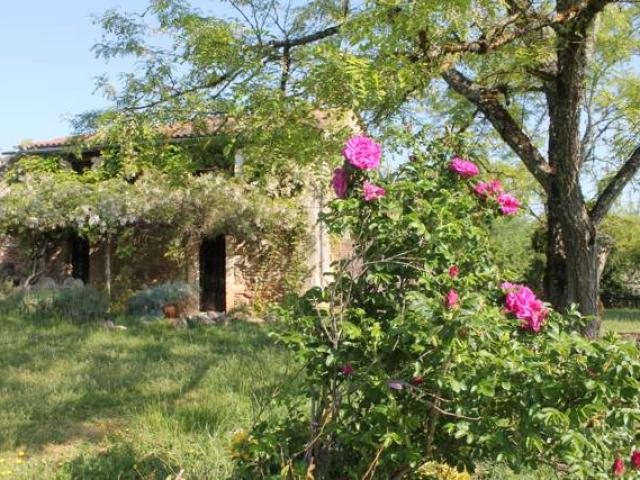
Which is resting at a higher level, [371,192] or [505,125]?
[505,125]

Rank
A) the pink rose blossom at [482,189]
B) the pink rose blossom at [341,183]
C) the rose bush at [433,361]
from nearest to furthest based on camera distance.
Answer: the rose bush at [433,361]
the pink rose blossom at [341,183]
the pink rose blossom at [482,189]

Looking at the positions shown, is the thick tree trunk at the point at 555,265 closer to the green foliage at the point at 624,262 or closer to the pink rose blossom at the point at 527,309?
the pink rose blossom at the point at 527,309

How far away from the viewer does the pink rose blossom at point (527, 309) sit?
288 centimetres

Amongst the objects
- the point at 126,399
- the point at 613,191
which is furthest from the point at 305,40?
the point at 126,399

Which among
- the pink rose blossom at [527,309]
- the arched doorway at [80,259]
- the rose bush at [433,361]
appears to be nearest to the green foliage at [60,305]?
the arched doorway at [80,259]

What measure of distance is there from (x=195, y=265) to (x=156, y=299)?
2.11 meters

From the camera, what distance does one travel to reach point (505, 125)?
710 centimetres

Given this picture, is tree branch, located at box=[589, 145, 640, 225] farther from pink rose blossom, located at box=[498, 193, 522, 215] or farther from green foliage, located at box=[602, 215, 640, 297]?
green foliage, located at box=[602, 215, 640, 297]

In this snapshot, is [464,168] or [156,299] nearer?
[464,168]

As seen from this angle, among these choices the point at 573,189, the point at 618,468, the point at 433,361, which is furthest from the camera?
the point at 573,189

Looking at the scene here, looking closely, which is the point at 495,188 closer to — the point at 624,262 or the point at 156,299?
the point at 156,299

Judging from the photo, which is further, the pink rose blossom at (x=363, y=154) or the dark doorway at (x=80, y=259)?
the dark doorway at (x=80, y=259)

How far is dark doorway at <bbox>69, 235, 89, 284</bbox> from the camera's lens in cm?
1625

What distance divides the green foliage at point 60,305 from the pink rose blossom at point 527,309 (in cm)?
1000
